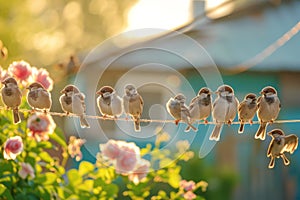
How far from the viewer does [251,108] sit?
1.39 m

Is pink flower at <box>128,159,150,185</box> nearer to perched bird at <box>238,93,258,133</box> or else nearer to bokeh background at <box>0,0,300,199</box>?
perched bird at <box>238,93,258,133</box>

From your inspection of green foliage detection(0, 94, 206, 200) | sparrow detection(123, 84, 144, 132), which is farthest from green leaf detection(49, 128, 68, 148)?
sparrow detection(123, 84, 144, 132)

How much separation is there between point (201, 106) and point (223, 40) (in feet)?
14.5

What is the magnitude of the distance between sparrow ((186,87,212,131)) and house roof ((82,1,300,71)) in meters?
3.96

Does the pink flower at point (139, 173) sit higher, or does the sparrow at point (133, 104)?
the sparrow at point (133, 104)

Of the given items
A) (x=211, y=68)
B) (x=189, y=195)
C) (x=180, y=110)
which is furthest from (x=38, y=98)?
(x=211, y=68)

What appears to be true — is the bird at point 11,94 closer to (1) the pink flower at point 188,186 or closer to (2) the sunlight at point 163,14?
(1) the pink flower at point 188,186

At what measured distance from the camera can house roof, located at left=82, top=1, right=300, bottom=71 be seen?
18.2ft

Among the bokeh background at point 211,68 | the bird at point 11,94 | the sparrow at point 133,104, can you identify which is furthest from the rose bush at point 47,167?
the bokeh background at point 211,68

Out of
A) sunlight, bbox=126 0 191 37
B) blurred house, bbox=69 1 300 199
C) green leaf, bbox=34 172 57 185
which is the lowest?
green leaf, bbox=34 172 57 185

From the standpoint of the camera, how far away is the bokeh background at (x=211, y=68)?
14.6 ft

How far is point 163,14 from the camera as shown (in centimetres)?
593

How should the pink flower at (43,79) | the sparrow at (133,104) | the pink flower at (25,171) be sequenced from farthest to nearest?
the pink flower at (43,79)
the pink flower at (25,171)
the sparrow at (133,104)

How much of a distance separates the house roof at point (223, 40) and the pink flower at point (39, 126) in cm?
373
